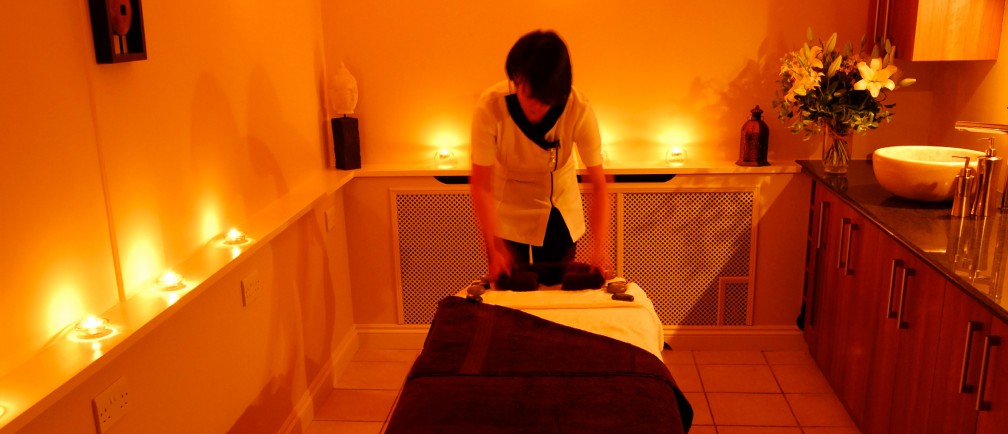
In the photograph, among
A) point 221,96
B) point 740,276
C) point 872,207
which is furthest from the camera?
point 740,276

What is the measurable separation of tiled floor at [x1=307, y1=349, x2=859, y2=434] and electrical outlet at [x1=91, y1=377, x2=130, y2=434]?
4.12ft

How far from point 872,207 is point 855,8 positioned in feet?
3.36

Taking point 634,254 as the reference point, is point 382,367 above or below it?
below

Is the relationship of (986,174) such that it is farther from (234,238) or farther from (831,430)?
(234,238)

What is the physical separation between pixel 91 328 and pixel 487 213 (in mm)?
1275

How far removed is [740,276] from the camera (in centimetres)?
350

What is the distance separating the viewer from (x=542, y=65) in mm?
2219

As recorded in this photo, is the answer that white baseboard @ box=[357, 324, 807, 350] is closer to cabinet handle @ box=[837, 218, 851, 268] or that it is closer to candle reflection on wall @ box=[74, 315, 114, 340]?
cabinet handle @ box=[837, 218, 851, 268]

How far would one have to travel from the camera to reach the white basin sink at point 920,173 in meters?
2.57

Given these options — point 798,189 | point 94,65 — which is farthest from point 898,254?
point 94,65

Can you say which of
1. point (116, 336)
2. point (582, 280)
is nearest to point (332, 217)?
point (582, 280)

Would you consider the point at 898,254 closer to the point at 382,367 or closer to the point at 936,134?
the point at 936,134

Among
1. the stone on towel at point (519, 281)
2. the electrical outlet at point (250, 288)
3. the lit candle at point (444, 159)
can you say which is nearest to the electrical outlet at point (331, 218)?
the lit candle at point (444, 159)

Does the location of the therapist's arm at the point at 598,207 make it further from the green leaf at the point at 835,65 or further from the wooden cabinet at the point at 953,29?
the wooden cabinet at the point at 953,29
